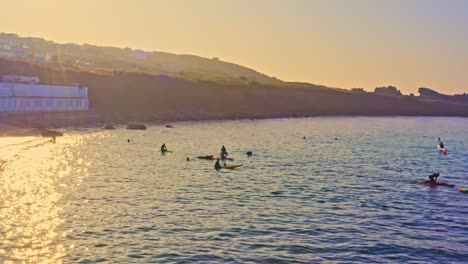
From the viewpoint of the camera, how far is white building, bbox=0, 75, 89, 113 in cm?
11381

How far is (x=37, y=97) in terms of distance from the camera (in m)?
125

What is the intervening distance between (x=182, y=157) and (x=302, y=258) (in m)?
49.4

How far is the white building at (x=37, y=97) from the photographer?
373ft

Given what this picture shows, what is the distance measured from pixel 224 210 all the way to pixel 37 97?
9971 centimetres

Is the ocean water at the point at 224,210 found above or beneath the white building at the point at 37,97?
beneath

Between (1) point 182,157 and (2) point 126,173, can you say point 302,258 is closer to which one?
(2) point 126,173

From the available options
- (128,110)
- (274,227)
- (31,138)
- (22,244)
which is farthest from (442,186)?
(128,110)

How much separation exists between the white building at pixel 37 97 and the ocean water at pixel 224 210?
43.1 metres

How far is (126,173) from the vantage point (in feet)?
190

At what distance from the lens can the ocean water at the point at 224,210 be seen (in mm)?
28375

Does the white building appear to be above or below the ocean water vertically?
above

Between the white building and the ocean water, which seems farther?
the white building

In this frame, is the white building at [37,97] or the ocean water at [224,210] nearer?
the ocean water at [224,210]

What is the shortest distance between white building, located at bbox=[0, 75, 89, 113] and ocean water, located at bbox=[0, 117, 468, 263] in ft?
141
